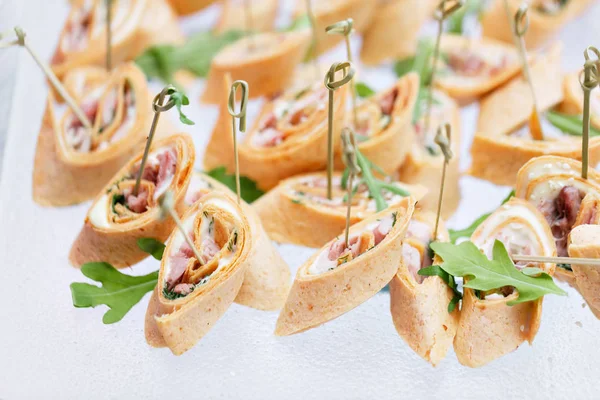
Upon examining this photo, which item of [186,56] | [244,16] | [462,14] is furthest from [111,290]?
[462,14]

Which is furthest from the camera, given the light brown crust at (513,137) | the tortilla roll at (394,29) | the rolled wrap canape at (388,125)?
the tortilla roll at (394,29)

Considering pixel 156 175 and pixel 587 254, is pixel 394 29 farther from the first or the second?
pixel 587 254

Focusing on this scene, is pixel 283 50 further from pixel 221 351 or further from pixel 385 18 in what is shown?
pixel 221 351

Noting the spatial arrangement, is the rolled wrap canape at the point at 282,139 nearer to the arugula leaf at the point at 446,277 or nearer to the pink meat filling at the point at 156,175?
the pink meat filling at the point at 156,175

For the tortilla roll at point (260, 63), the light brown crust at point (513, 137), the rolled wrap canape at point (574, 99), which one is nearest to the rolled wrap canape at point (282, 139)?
the tortilla roll at point (260, 63)

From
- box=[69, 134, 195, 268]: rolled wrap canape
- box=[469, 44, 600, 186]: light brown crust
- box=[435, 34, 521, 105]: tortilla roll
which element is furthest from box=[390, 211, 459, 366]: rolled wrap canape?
box=[435, 34, 521, 105]: tortilla roll
